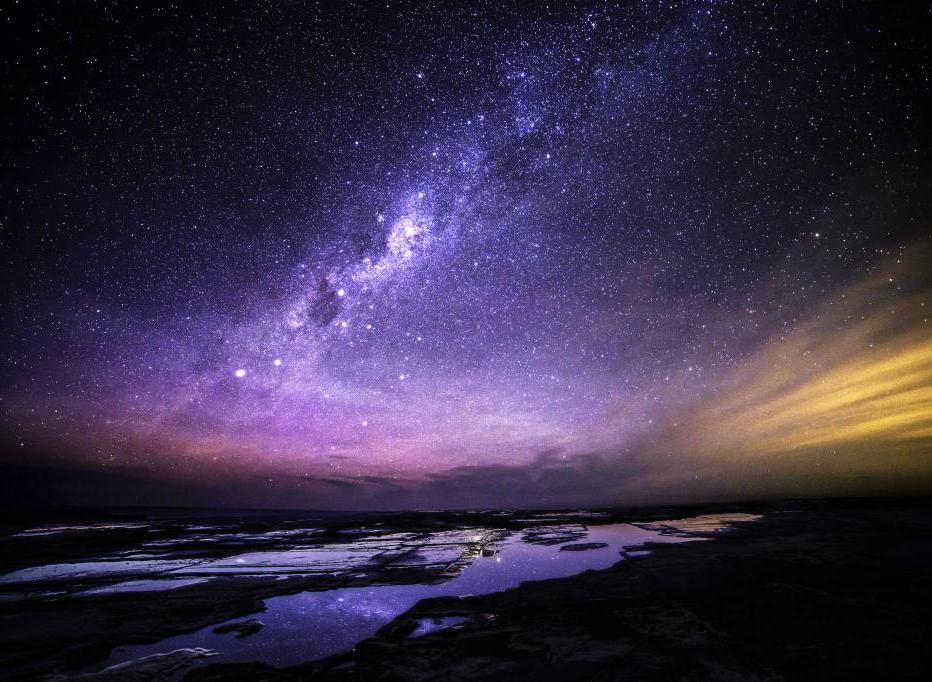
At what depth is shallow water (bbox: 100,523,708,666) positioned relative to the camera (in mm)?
5500

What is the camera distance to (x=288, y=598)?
27.5ft

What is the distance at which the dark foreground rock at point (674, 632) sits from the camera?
4379mm

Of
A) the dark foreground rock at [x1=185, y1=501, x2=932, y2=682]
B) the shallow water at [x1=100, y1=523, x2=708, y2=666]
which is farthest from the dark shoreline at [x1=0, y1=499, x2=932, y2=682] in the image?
the shallow water at [x1=100, y1=523, x2=708, y2=666]

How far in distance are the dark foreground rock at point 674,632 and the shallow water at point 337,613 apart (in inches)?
17.0

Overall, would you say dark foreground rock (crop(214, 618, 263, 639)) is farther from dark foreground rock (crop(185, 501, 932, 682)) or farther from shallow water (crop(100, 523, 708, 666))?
dark foreground rock (crop(185, 501, 932, 682))

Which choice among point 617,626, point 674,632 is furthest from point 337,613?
point 674,632

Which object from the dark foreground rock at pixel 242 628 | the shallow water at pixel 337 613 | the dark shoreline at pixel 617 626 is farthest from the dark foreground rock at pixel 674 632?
the dark foreground rock at pixel 242 628

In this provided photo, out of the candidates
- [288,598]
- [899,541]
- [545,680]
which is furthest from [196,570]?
[899,541]

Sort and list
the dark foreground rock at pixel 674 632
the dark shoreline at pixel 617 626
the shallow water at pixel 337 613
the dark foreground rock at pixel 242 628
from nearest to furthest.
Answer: the dark foreground rock at pixel 674 632, the dark shoreline at pixel 617 626, the shallow water at pixel 337 613, the dark foreground rock at pixel 242 628

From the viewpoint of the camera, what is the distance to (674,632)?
5402mm

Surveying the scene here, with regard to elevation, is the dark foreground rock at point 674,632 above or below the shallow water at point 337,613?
above

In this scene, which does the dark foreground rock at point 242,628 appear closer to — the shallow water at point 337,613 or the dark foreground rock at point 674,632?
the shallow water at point 337,613

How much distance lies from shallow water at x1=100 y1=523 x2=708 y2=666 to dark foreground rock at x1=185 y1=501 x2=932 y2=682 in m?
0.43

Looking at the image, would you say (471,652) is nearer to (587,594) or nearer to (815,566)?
(587,594)
